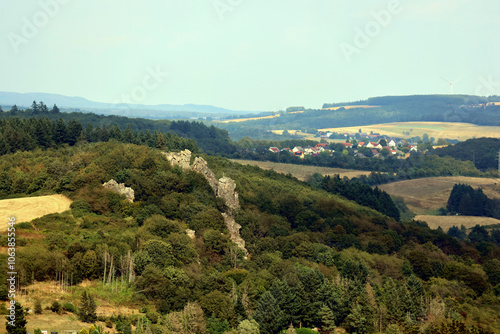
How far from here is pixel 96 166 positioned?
224 ft

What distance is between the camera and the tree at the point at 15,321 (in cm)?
3034

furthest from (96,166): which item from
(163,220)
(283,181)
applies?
(283,181)

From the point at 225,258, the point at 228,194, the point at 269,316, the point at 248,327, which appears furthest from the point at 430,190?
the point at 248,327

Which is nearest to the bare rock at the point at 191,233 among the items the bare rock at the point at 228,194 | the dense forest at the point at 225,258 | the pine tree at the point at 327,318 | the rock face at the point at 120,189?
the dense forest at the point at 225,258

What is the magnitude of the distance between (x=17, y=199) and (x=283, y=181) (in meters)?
59.6

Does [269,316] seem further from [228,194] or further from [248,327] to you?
[228,194]

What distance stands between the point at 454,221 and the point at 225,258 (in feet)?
247

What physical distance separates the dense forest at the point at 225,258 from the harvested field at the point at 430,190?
53891mm

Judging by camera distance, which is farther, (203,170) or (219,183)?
(203,170)

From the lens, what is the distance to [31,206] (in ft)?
190

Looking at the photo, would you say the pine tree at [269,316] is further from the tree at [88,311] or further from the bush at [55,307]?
the bush at [55,307]

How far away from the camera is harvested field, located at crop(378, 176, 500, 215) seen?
13488 cm

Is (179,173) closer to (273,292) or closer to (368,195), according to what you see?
(273,292)

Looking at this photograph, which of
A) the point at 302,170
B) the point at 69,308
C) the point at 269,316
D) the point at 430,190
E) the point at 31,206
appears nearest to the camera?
the point at 69,308
